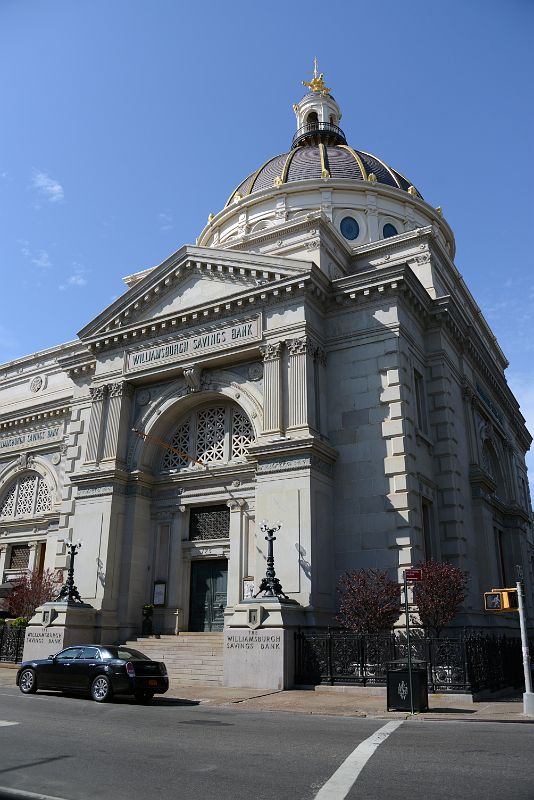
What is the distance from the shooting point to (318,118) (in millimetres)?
61500

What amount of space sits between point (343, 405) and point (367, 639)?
402 inches

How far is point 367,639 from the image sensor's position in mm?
19969

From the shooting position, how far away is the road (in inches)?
296

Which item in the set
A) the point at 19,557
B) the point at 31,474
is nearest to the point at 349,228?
the point at 31,474

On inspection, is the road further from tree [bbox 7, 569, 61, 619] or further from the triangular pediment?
the triangular pediment

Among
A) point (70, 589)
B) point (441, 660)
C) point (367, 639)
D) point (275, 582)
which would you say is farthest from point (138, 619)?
point (441, 660)

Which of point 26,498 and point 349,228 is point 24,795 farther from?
point 349,228

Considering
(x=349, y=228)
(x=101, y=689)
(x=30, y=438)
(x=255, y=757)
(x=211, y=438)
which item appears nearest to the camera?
(x=255, y=757)

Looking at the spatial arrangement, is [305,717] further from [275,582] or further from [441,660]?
[275,582]

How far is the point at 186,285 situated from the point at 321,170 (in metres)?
21.9

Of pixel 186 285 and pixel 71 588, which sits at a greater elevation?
pixel 186 285

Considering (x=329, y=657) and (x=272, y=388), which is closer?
(x=329, y=657)

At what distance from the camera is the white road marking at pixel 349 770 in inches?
291

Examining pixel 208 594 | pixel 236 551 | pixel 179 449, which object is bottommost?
pixel 208 594
